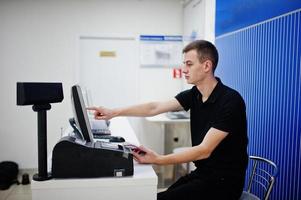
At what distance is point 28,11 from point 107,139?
295 centimetres

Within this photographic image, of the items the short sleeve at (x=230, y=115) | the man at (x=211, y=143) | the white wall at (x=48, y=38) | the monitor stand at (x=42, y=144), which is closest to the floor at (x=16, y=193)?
the white wall at (x=48, y=38)

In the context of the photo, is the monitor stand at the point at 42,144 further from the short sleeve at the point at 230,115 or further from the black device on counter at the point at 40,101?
the short sleeve at the point at 230,115

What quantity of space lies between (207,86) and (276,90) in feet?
2.14

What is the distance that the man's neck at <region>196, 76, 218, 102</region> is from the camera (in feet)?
5.61

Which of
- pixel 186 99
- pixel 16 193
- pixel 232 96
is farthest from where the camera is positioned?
pixel 16 193

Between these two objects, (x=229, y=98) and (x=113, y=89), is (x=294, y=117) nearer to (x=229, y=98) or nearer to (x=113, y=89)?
(x=229, y=98)

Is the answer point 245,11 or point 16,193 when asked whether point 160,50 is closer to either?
point 245,11

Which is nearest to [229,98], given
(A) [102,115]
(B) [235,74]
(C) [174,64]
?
(A) [102,115]

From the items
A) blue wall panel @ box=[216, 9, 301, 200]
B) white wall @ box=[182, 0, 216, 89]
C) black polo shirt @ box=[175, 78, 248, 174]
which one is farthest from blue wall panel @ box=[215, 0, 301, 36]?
black polo shirt @ box=[175, 78, 248, 174]

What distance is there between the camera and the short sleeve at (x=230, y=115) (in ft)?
4.91

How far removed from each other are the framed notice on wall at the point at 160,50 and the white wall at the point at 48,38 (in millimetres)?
133

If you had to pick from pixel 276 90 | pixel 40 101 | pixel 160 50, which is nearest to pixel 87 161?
pixel 40 101

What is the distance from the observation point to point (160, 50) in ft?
14.4

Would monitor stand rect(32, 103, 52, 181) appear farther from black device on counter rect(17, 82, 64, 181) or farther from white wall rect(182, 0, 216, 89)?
white wall rect(182, 0, 216, 89)
